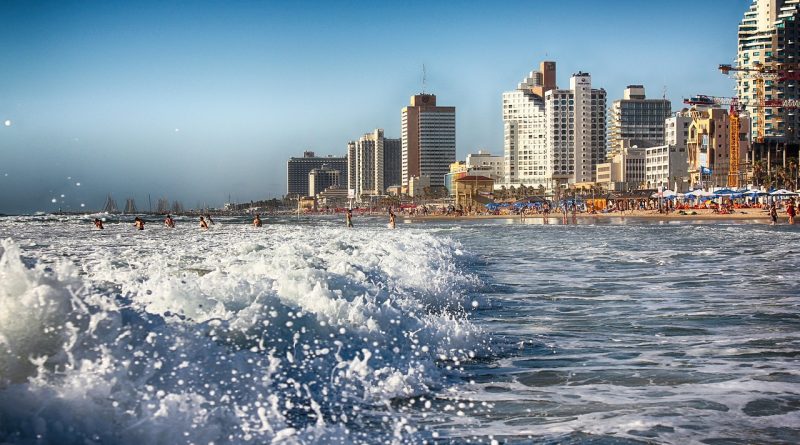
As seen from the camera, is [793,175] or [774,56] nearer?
[793,175]

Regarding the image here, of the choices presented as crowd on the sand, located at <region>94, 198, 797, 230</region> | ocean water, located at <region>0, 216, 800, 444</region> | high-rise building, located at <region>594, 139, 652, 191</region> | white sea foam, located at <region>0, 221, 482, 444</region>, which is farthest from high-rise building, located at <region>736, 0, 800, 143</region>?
white sea foam, located at <region>0, 221, 482, 444</region>

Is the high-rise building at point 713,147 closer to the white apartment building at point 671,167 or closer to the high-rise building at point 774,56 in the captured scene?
the white apartment building at point 671,167

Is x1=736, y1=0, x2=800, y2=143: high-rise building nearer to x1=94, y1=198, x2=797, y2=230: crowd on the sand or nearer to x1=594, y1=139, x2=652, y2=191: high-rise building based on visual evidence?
x1=594, y1=139, x2=652, y2=191: high-rise building

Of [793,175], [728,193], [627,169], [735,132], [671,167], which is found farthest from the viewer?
[627,169]

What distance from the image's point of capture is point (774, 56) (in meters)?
172

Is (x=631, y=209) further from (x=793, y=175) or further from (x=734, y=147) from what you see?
(x=734, y=147)

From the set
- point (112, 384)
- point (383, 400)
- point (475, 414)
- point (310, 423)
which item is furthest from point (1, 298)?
point (475, 414)

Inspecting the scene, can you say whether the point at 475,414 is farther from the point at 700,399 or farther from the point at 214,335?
the point at 214,335

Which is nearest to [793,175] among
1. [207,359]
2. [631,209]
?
[631,209]

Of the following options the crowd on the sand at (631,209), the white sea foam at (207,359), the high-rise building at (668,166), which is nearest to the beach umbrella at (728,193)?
the crowd on the sand at (631,209)

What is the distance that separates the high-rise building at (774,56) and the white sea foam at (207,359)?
174m

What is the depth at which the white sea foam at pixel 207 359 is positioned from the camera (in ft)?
15.6

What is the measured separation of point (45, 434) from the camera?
436 centimetres

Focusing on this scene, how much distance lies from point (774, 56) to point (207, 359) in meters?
189
